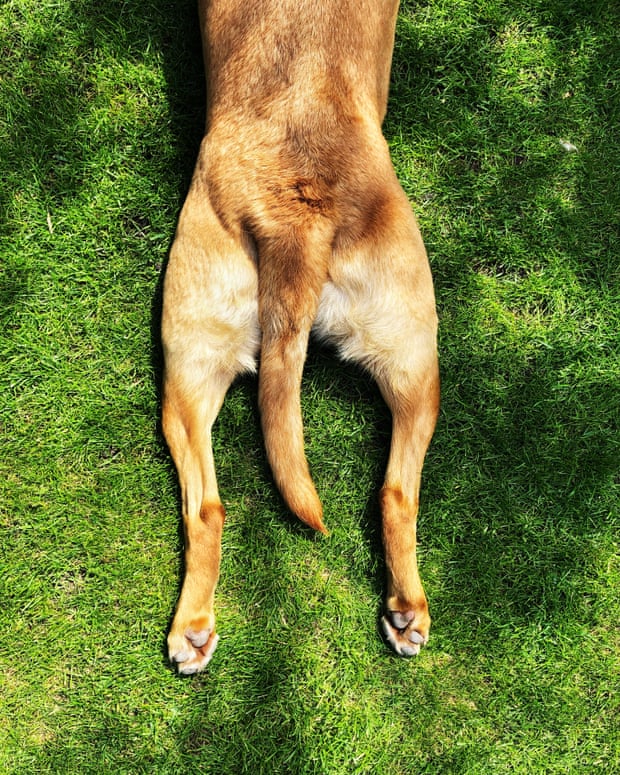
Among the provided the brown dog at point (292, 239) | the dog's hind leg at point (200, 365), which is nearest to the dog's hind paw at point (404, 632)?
the brown dog at point (292, 239)

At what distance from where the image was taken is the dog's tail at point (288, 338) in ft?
8.95

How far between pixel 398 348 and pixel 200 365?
2.85 feet

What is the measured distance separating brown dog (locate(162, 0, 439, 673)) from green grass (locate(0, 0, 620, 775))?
48cm

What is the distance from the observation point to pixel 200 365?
2.97 metres

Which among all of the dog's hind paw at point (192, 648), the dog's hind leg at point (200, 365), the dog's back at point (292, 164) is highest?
the dog's back at point (292, 164)

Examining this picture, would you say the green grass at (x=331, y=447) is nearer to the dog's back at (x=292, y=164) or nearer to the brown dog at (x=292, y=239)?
the brown dog at (x=292, y=239)

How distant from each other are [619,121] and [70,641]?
154 inches

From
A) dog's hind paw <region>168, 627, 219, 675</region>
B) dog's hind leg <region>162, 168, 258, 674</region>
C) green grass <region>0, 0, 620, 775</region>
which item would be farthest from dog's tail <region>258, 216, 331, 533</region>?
dog's hind paw <region>168, 627, 219, 675</region>

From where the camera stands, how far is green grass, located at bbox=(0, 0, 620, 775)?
325 centimetres

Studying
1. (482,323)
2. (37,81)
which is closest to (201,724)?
(482,323)

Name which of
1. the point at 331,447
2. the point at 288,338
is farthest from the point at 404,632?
the point at 288,338

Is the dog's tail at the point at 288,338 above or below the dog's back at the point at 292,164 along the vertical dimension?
below

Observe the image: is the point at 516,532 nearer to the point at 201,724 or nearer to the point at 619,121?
the point at 201,724

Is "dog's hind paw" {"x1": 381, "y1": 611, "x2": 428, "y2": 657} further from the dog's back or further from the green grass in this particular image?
the dog's back
